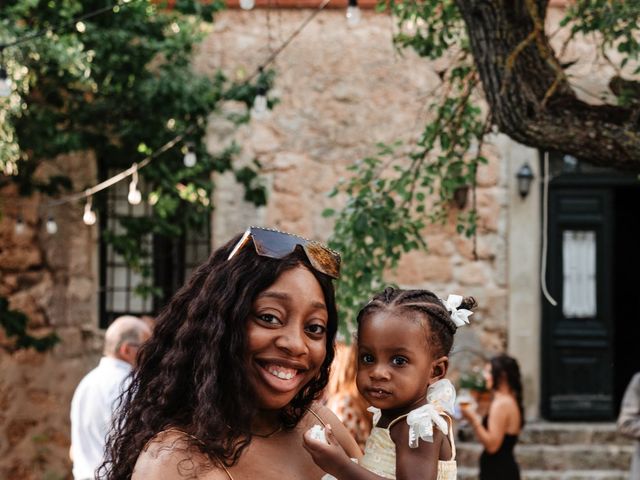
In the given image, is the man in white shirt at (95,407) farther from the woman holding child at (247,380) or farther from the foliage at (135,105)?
the woman holding child at (247,380)

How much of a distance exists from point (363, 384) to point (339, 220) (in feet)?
9.77

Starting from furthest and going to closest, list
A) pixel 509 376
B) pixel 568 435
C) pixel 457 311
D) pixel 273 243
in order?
1. pixel 568 435
2. pixel 509 376
3. pixel 457 311
4. pixel 273 243

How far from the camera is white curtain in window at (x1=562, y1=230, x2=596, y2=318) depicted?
32.2ft

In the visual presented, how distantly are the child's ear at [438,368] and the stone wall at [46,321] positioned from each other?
23.6ft

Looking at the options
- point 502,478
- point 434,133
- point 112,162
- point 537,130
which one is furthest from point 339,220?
point 112,162

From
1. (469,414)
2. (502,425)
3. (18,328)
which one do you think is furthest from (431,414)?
(18,328)

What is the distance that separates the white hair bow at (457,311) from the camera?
2.79 metres

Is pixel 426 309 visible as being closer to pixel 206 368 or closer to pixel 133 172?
pixel 206 368

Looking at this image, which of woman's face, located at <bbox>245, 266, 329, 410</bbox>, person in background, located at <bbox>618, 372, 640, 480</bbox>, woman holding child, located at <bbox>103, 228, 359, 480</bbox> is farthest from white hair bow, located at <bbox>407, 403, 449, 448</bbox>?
person in background, located at <bbox>618, 372, 640, 480</bbox>

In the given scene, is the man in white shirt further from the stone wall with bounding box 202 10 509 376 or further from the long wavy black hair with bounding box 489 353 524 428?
the stone wall with bounding box 202 10 509 376

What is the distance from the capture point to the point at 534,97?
4.60 m

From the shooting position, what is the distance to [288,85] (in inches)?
378

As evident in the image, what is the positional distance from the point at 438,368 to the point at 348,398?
2701mm

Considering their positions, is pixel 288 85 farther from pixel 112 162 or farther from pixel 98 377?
pixel 98 377
